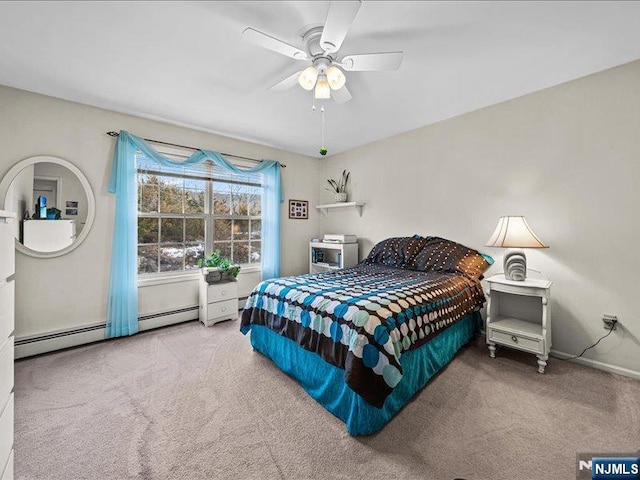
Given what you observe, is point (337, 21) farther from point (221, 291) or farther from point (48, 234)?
point (48, 234)

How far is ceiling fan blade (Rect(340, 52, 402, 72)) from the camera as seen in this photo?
173 centimetres

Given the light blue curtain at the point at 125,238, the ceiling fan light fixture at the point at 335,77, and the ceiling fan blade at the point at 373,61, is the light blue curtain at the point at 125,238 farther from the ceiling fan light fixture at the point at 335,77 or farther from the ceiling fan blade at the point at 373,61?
the ceiling fan blade at the point at 373,61

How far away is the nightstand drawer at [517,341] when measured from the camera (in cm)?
222

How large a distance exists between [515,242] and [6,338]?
3258 millimetres

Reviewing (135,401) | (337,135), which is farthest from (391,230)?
(135,401)

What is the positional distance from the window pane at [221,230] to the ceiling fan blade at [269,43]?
8.42 ft

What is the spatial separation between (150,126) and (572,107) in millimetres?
4299

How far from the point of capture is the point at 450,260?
2.90 metres

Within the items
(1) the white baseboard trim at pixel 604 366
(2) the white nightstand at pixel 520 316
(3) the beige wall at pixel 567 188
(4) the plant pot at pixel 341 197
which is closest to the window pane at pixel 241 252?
(4) the plant pot at pixel 341 197

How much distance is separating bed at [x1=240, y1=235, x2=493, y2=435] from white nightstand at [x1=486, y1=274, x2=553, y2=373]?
20 centimetres

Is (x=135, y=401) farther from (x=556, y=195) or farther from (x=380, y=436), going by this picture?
(x=556, y=195)

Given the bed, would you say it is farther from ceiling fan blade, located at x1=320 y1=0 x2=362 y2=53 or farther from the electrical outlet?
ceiling fan blade, located at x1=320 y1=0 x2=362 y2=53

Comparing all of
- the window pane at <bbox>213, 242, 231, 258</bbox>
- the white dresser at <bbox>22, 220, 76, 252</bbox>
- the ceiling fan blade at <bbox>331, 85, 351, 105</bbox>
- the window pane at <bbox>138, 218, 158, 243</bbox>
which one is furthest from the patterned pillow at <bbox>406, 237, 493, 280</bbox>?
the white dresser at <bbox>22, 220, 76, 252</bbox>

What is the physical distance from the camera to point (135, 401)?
74.4 inches
